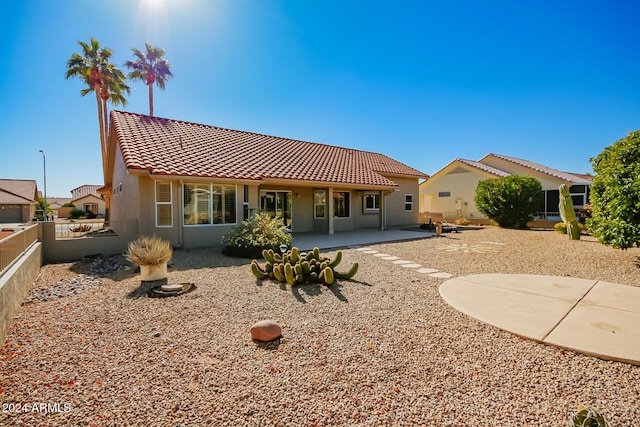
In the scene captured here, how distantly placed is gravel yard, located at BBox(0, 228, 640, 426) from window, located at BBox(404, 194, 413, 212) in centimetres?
1656

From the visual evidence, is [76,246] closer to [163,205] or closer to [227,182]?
[163,205]

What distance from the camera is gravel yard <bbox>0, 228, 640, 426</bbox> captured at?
2477 millimetres

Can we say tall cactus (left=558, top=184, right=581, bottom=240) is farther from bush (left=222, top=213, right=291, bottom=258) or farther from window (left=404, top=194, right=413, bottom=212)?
bush (left=222, top=213, right=291, bottom=258)

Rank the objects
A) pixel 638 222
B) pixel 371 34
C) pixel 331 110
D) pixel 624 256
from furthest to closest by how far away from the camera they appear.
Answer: pixel 331 110 < pixel 371 34 < pixel 624 256 < pixel 638 222

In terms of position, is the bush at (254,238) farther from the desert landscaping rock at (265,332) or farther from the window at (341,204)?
the window at (341,204)

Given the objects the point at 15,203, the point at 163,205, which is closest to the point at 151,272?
the point at 163,205

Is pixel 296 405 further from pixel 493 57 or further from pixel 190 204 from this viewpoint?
pixel 493 57

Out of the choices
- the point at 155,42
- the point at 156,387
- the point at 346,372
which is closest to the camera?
the point at 156,387

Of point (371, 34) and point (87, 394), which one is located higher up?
point (371, 34)

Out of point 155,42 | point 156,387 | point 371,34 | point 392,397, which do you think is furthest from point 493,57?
point 155,42

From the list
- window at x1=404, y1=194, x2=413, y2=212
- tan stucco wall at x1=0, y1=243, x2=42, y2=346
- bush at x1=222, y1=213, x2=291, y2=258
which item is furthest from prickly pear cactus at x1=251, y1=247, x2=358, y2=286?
window at x1=404, y1=194, x2=413, y2=212

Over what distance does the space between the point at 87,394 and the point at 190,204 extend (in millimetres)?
9129

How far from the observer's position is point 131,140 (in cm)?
1200

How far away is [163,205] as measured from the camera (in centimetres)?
1075
